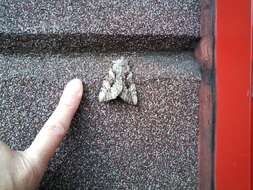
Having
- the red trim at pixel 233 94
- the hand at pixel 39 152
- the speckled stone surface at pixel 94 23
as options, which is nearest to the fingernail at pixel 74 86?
the hand at pixel 39 152

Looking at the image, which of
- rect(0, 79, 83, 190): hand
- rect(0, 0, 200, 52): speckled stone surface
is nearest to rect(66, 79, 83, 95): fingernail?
rect(0, 79, 83, 190): hand

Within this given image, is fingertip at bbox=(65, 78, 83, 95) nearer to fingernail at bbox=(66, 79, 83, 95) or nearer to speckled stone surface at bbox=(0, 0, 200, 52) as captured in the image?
fingernail at bbox=(66, 79, 83, 95)

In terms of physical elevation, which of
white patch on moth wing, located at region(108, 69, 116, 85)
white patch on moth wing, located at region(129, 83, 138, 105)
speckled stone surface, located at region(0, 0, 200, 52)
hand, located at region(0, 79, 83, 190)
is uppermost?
speckled stone surface, located at region(0, 0, 200, 52)

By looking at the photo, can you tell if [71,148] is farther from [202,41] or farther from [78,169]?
[202,41]

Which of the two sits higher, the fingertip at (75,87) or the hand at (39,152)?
the fingertip at (75,87)

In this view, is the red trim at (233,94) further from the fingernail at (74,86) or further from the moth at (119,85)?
the fingernail at (74,86)

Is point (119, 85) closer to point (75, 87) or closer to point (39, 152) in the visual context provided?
point (75, 87)
